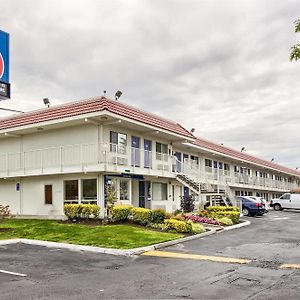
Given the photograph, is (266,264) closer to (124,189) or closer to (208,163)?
(124,189)

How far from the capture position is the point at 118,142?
2517 cm

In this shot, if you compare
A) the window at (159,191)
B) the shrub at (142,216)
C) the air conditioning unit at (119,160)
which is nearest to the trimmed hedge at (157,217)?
the shrub at (142,216)

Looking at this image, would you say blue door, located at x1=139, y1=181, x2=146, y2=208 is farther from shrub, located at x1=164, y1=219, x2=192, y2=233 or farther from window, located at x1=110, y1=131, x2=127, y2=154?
shrub, located at x1=164, y1=219, x2=192, y2=233

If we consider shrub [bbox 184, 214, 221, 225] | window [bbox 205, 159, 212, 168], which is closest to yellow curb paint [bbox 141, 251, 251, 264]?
shrub [bbox 184, 214, 221, 225]

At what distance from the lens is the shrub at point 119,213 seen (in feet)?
70.7

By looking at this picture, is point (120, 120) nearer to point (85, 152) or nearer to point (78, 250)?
point (85, 152)

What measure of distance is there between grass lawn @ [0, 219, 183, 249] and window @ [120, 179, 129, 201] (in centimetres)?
475

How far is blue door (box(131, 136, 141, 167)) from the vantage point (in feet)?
84.7

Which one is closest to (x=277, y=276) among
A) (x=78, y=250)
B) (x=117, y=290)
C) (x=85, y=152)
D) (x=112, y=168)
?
(x=117, y=290)

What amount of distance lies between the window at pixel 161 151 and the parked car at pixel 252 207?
8759 mm

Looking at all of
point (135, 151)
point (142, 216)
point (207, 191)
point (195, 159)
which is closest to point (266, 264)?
point (142, 216)

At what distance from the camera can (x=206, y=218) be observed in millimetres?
24438

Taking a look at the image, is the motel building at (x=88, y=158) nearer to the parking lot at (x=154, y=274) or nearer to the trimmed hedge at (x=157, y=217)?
the trimmed hedge at (x=157, y=217)

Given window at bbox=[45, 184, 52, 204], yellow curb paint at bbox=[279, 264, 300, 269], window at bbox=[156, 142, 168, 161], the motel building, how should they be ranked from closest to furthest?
yellow curb paint at bbox=[279, 264, 300, 269]
the motel building
window at bbox=[45, 184, 52, 204]
window at bbox=[156, 142, 168, 161]
